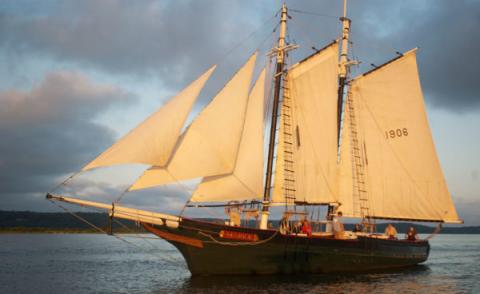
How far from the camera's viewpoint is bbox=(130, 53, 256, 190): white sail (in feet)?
84.6

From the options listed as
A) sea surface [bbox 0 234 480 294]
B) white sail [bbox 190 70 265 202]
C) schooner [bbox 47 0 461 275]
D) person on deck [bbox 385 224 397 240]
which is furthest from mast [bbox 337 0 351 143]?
sea surface [bbox 0 234 480 294]

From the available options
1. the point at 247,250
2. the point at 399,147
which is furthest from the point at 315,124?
the point at 247,250

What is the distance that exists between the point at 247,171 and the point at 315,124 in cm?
850

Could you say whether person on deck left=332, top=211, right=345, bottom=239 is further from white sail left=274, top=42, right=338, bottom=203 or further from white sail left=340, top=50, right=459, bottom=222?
white sail left=340, top=50, right=459, bottom=222

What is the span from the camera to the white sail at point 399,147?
39312mm

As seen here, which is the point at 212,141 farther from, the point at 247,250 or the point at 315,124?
the point at 315,124

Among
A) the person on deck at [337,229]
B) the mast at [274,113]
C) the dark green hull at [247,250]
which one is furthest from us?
the person on deck at [337,229]

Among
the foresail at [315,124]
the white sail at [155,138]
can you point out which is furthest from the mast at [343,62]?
the white sail at [155,138]

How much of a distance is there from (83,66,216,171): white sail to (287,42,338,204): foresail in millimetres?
9718

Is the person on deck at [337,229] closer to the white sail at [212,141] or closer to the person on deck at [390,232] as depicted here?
the person on deck at [390,232]

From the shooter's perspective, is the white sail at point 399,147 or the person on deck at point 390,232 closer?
the person on deck at point 390,232

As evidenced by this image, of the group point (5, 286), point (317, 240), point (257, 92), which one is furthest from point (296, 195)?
point (5, 286)

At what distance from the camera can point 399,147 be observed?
39.5 meters

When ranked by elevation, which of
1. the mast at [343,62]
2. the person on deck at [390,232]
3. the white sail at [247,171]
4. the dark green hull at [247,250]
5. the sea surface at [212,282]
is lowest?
the sea surface at [212,282]
